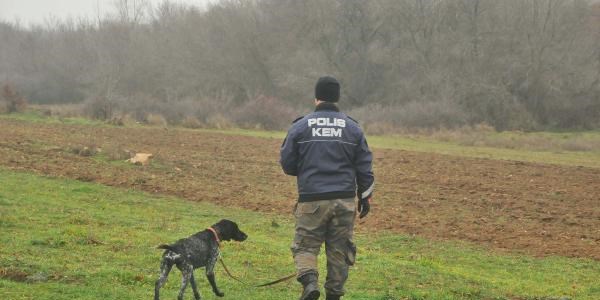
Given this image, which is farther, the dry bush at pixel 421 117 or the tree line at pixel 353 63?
the tree line at pixel 353 63

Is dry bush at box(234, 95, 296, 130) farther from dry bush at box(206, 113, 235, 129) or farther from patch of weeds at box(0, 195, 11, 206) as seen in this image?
patch of weeds at box(0, 195, 11, 206)

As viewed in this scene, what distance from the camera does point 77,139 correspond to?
31.9 metres

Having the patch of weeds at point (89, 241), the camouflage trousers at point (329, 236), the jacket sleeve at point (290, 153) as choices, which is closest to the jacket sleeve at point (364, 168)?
the camouflage trousers at point (329, 236)

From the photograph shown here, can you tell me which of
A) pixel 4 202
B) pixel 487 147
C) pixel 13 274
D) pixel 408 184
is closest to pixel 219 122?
pixel 487 147

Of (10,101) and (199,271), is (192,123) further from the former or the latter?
(199,271)

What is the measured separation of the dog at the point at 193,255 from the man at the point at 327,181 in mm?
1582

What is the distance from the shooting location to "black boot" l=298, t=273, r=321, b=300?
7.08m

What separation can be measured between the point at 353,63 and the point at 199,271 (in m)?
61.6

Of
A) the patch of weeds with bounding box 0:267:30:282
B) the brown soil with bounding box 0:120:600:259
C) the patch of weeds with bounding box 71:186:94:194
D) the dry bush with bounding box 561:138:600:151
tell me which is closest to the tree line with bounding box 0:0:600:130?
the dry bush with bounding box 561:138:600:151

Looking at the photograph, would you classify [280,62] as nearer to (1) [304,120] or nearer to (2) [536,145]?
(2) [536,145]

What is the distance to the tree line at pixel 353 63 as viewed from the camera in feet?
193

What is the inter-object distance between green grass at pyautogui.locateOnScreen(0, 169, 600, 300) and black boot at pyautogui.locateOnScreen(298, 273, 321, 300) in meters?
2.04

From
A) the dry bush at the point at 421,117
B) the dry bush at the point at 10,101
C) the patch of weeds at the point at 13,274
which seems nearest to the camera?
the patch of weeds at the point at 13,274

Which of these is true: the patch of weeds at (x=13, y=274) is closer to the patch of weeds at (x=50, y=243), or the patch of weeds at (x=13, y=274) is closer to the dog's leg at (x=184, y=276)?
the patch of weeds at (x=50, y=243)
